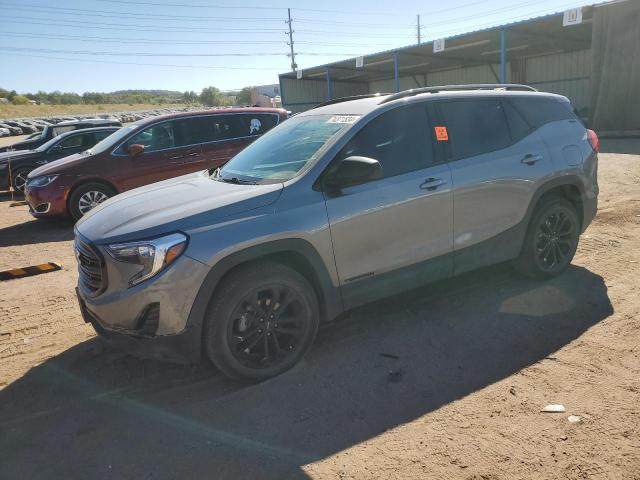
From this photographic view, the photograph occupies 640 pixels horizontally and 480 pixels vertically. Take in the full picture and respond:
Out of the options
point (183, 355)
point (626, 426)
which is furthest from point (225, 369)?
point (626, 426)

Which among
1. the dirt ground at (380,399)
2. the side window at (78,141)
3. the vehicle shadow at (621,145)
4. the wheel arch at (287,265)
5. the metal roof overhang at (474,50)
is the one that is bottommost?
the vehicle shadow at (621,145)

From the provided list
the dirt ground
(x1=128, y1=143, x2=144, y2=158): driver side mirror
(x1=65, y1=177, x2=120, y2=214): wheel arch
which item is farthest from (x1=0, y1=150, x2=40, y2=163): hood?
the dirt ground

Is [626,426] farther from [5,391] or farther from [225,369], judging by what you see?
[5,391]

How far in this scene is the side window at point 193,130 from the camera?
849 centimetres

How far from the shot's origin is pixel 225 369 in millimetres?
3070

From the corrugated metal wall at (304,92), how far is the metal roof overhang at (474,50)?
459mm

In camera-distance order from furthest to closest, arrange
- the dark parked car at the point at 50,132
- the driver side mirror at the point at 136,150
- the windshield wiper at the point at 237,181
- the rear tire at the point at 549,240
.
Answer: the dark parked car at the point at 50,132 < the driver side mirror at the point at 136,150 < the rear tire at the point at 549,240 < the windshield wiper at the point at 237,181

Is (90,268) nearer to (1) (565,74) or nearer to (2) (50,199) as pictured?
(2) (50,199)

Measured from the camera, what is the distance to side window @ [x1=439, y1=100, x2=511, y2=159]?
3926 millimetres

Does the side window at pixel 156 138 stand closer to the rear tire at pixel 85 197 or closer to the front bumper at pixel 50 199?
the rear tire at pixel 85 197

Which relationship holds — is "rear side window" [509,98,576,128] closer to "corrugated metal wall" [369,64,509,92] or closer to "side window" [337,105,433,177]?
"side window" [337,105,433,177]


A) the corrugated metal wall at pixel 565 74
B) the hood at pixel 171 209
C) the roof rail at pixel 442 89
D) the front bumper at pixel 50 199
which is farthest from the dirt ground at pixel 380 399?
the corrugated metal wall at pixel 565 74

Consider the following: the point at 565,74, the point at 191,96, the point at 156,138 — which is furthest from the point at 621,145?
the point at 191,96

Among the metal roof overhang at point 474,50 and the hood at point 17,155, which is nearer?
the hood at point 17,155
